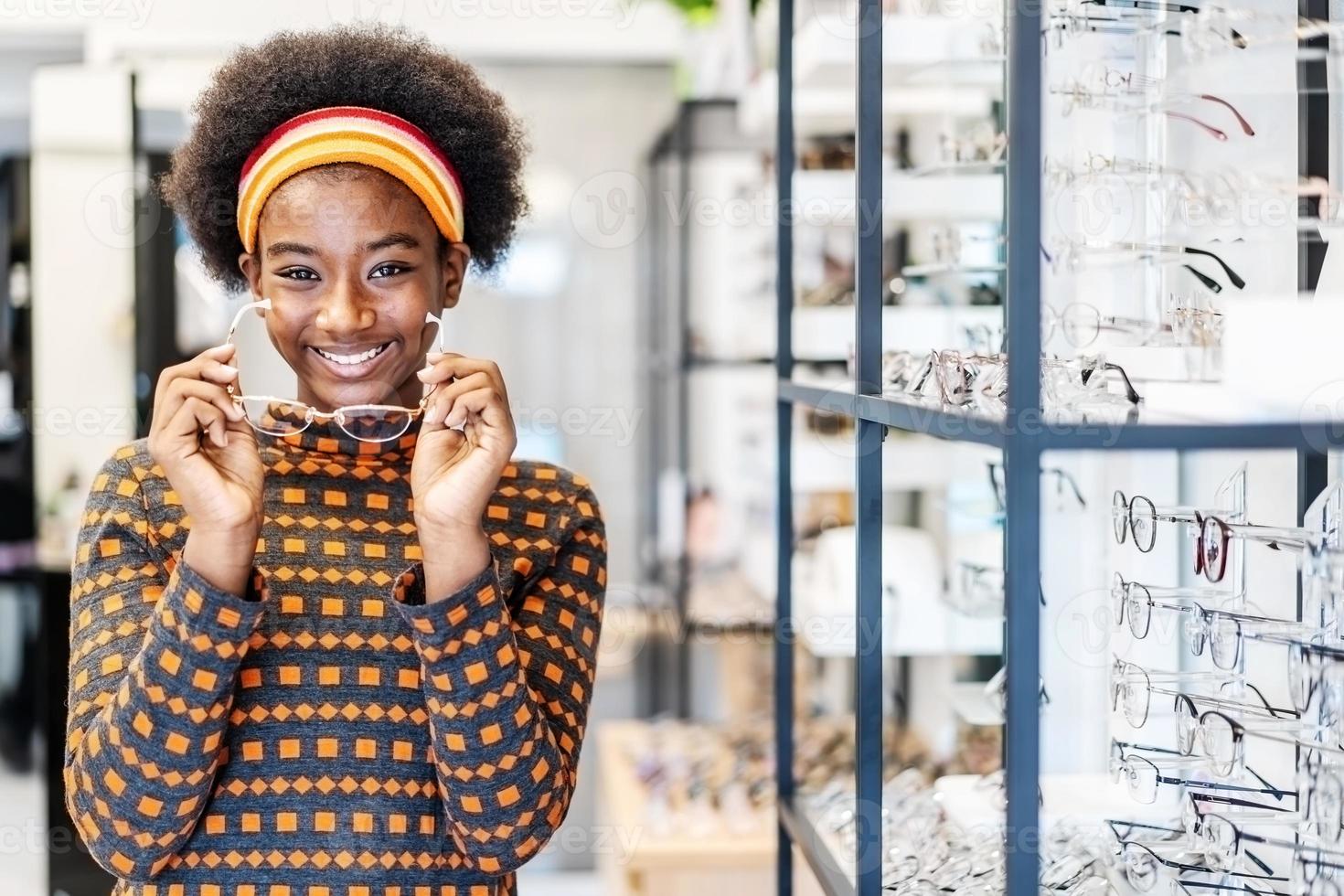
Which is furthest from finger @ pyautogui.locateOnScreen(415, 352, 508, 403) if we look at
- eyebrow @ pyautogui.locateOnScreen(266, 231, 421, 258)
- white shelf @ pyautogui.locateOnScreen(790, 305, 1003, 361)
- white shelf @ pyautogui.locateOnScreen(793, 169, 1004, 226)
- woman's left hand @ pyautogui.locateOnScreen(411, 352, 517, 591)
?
white shelf @ pyautogui.locateOnScreen(793, 169, 1004, 226)

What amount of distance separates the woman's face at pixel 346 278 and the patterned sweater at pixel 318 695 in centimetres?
8

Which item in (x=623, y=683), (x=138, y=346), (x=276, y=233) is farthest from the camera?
(x=623, y=683)

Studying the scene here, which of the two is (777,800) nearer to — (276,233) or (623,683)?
(276,233)

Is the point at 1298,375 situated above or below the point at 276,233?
below

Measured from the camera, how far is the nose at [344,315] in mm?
1274

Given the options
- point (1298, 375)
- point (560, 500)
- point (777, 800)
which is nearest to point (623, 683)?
point (777, 800)

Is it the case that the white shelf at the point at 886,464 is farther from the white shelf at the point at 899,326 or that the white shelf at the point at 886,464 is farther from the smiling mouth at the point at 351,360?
the smiling mouth at the point at 351,360

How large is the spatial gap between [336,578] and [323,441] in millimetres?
141

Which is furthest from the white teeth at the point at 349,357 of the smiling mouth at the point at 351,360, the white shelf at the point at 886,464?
the white shelf at the point at 886,464

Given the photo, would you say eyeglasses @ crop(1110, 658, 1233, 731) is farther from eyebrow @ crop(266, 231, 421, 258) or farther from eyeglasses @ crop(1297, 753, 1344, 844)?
eyebrow @ crop(266, 231, 421, 258)

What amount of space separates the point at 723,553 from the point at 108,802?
2.68 metres

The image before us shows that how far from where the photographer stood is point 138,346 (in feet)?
9.36

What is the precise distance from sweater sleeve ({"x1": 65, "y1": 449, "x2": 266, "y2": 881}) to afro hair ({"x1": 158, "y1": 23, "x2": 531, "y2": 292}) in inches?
14.1

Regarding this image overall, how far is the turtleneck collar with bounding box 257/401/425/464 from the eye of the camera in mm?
1366
